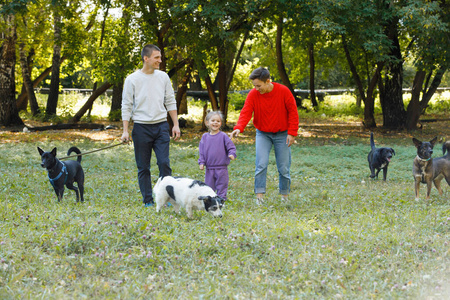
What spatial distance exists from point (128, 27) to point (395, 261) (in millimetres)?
18207

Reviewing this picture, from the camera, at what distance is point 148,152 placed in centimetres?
749

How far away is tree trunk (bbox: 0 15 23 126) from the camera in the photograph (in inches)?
899

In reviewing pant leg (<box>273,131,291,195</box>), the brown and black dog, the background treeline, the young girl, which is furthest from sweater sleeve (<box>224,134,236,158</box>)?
the background treeline

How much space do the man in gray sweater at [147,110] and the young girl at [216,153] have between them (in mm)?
577

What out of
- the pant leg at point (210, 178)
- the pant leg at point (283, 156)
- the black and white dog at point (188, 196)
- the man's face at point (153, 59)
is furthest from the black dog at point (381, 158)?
the man's face at point (153, 59)

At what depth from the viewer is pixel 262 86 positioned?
7625 mm

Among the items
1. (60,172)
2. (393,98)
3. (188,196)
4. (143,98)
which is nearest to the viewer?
(188,196)

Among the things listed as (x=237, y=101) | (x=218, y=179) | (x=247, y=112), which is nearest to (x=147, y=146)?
(x=218, y=179)

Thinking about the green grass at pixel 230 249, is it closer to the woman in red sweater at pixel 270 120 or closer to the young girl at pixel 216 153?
the young girl at pixel 216 153

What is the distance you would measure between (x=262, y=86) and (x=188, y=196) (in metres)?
2.24

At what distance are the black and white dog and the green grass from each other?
17 cm

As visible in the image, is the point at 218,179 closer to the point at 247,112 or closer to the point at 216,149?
the point at 216,149

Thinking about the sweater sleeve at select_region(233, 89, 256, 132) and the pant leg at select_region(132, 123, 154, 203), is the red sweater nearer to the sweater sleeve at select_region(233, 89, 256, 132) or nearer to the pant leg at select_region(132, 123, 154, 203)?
A: the sweater sleeve at select_region(233, 89, 256, 132)

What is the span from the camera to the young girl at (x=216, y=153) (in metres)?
7.70
